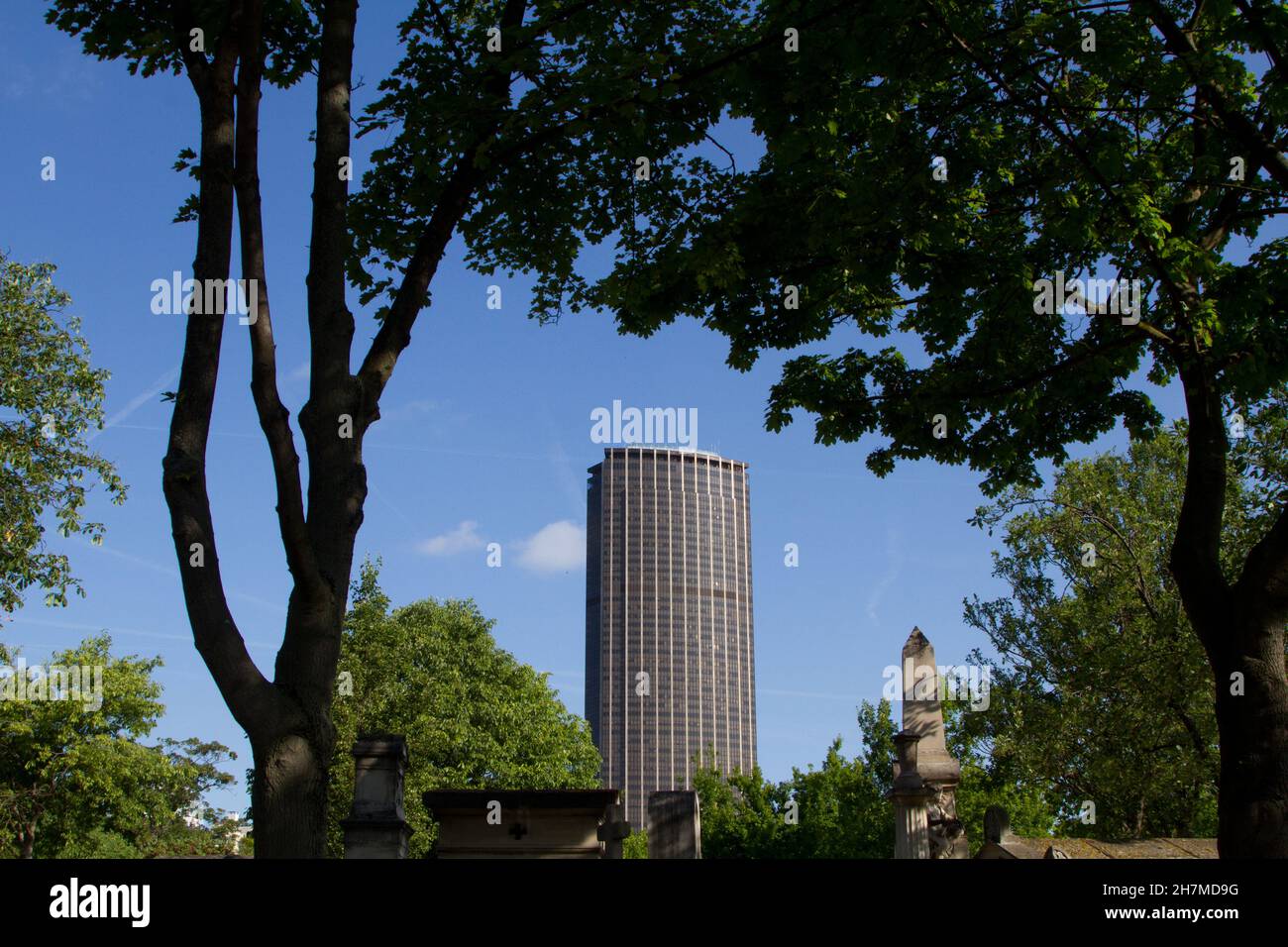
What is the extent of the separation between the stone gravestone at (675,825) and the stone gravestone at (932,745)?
3229mm

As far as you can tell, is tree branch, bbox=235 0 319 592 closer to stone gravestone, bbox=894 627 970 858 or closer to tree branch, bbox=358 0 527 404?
tree branch, bbox=358 0 527 404

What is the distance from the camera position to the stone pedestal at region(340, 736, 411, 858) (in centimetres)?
1464

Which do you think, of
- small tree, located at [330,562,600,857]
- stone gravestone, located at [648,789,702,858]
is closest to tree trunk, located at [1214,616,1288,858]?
stone gravestone, located at [648,789,702,858]

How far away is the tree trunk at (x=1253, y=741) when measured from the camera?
1021cm

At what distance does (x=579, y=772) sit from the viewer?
50156mm

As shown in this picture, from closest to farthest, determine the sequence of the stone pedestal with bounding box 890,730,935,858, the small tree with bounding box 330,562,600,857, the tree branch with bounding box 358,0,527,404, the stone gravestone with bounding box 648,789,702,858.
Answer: the tree branch with bounding box 358,0,527,404 → the stone pedestal with bounding box 890,730,935,858 → the stone gravestone with bounding box 648,789,702,858 → the small tree with bounding box 330,562,600,857

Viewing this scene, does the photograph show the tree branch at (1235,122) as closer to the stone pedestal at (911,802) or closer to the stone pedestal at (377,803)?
the stone pedestal at (911,802)

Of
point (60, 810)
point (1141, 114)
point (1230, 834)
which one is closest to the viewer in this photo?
point (1230, 834)

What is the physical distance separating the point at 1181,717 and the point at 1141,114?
1993cm

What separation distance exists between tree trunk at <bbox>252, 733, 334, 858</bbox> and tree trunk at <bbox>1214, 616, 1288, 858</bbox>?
8.89 meters

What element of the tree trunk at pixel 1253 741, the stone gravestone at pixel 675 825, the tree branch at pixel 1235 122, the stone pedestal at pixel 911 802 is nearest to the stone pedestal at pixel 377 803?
the stone gravestone at pixel 675 825
